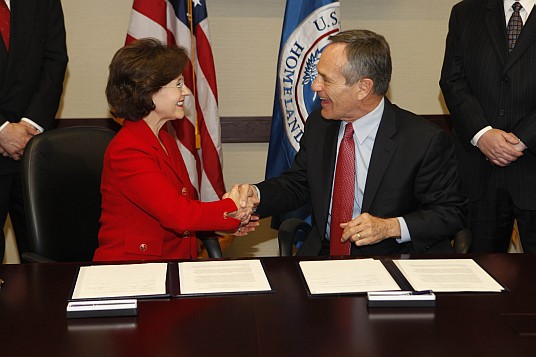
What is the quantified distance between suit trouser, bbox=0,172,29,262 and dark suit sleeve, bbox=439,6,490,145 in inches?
85.7

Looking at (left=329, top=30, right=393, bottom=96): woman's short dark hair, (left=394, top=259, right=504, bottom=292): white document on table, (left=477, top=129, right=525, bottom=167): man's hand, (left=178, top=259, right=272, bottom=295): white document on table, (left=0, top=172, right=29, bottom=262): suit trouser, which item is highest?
(left=329, top=30, right=393, bottom=96): woman's short dark hair

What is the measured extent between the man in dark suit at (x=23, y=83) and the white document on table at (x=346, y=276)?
5.82 feet

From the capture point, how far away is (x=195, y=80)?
13.8ft

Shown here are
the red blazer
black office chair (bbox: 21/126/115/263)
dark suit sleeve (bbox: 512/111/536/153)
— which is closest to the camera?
the red blazer

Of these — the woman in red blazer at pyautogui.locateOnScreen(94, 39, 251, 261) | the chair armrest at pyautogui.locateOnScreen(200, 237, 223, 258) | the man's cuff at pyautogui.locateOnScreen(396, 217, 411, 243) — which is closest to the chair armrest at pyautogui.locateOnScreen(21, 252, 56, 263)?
the woman in red blazer at pyautogui.locateOnScreen(94, 39, 251, 261)

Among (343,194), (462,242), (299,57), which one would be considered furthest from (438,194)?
(299,57)

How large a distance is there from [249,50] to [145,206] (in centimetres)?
218

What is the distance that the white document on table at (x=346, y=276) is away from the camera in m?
2.15

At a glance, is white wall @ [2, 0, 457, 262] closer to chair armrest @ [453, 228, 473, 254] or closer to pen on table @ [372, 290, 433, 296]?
chair armrest @ [453, 228, 473, 254]

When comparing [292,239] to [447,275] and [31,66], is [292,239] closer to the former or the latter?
[447,275]

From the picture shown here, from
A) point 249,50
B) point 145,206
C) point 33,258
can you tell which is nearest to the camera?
point 33,258

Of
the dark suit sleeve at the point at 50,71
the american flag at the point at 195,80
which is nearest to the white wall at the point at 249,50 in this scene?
the american flag at the point at 195,80

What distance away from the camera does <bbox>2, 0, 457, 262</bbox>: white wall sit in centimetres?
445

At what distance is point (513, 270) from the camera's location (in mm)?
2357
